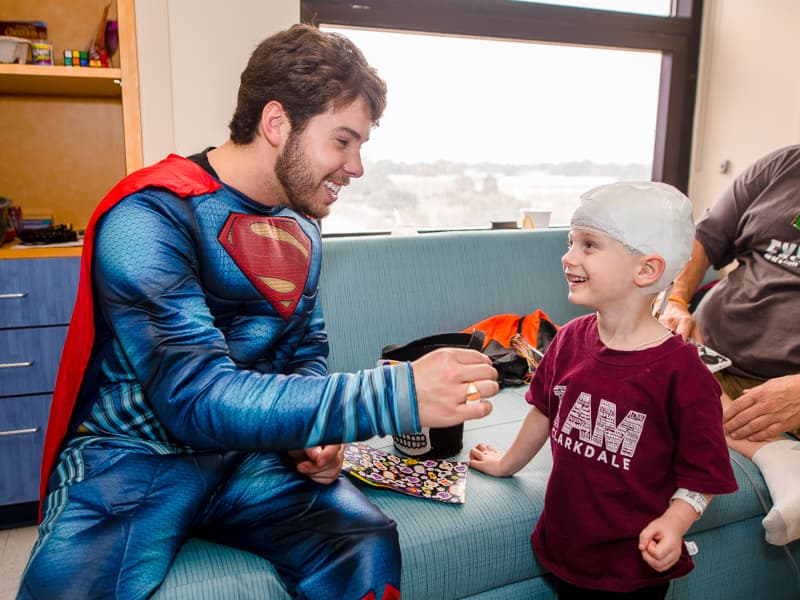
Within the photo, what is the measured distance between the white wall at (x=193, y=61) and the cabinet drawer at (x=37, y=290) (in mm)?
447

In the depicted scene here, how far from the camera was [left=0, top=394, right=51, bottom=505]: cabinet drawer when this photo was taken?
198cm

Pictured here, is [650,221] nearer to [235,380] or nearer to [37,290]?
[235,380]

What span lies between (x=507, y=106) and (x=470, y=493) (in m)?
2.01

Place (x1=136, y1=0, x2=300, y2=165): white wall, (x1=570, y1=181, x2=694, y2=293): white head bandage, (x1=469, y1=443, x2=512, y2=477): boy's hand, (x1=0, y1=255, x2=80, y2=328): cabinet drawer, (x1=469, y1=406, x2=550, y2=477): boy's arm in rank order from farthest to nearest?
(x1=136, y1=0, x2=300, y2=165): white wall
(x1=0, y1=255, x2=80, y2=328): cabinet drawer
(x1=469, y1=443, x2=512, y2=477): boy's hand
(x1=469, y1=406, x2=550, y2=477): boy's arm
(x1=570, y1=181, x2=694, y2=293): white head bandage

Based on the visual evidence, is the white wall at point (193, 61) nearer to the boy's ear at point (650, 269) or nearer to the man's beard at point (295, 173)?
the man's beard at point (295, 173)

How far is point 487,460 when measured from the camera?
1462mm

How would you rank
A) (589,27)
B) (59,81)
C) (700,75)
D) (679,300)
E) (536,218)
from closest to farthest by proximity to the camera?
1. (679,300)
2. (59,81)
3. (536,218)
4. (589,27)
5. (700,75)

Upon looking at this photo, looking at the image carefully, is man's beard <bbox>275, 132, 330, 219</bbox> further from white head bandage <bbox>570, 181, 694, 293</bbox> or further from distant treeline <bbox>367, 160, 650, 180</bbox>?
distant treeline <bbox>367, 160, 650, 180</bbox>

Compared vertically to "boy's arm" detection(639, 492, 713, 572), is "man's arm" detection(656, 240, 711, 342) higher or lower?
higher

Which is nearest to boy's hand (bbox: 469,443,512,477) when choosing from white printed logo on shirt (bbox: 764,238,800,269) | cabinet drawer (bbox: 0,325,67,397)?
white printed logo on shirt (bbox: 764,238,800,269)

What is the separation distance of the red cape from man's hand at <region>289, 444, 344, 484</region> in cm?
42

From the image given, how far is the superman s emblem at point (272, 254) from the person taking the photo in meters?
1.17

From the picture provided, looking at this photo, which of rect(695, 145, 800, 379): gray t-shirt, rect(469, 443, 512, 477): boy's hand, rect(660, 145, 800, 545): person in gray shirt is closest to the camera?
rect(469, 443, 512, 477): boy's hand

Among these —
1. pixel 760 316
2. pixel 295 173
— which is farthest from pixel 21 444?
pixel 760 316
